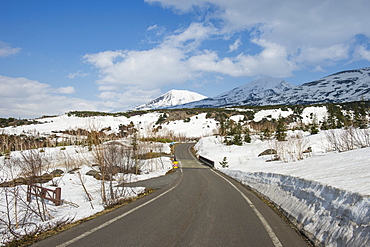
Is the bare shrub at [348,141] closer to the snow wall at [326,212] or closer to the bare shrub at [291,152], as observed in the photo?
the bare shrub at [291,152]

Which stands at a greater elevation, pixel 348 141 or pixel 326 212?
pixel 348 141

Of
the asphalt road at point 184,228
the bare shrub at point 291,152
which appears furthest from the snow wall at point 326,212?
the bare shrub at point 291,152

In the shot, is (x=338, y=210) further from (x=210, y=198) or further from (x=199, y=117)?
(x=199, y=117)

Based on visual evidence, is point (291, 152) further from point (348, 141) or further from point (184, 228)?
point (184, 228)

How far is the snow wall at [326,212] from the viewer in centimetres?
348

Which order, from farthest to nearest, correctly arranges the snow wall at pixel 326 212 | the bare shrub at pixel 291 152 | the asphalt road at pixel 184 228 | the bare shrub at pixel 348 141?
the bare shrub at pixel 291 152, the bare shrub at pixel 348 141, the asphalt road at pixel 184 228, the snow wall at pixel 326 212

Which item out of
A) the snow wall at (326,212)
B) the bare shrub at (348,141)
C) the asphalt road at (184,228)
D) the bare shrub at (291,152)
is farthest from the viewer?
the bare shrub at (291,152)

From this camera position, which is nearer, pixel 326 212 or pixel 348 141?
pixel 326 212

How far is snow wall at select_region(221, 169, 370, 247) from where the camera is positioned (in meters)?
3.48

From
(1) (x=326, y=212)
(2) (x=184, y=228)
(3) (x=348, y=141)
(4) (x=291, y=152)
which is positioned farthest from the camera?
(4) (x=291, y=152)

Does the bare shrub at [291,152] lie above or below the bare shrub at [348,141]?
below

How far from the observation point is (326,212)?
14.7 ft

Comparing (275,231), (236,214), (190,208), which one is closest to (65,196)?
(190,208)

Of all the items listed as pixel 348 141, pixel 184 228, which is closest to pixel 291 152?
pixel 348 141
